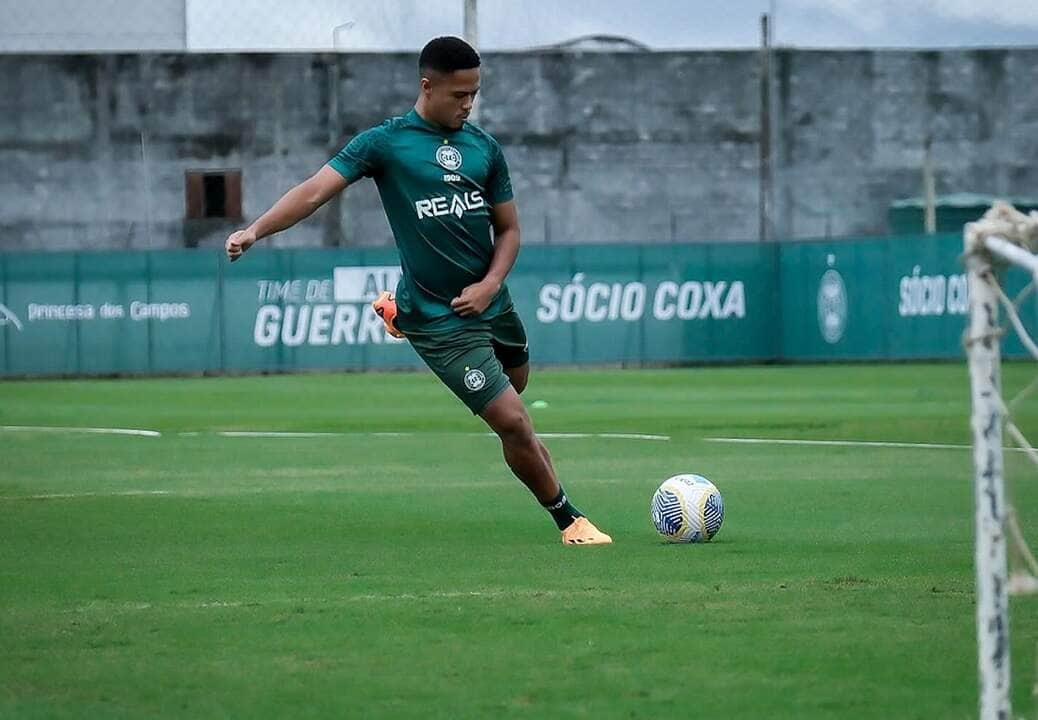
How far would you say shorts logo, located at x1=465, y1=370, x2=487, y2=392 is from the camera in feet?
31.3

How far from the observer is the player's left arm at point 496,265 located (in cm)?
962

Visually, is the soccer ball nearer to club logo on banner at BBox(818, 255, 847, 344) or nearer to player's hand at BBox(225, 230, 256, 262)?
player's hand at BBox(225, 230, 256, 262)

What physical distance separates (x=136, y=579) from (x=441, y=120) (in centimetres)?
271

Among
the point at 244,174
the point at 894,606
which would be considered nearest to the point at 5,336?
the point at 244,174

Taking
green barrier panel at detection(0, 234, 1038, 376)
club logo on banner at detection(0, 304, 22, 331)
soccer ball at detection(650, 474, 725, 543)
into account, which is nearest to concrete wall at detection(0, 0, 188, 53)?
green barrier panel at detection(0, 234, 1038, 376)

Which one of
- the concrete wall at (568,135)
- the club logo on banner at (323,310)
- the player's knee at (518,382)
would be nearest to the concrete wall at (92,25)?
the concrete wall at (568,135)

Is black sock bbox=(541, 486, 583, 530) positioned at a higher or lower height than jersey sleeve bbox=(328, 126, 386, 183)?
lower

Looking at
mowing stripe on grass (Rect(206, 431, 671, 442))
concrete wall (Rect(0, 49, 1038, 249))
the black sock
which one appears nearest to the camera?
the black sock

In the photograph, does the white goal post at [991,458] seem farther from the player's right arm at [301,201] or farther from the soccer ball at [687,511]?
the player's right arm at [301,201]

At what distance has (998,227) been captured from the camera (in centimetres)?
501

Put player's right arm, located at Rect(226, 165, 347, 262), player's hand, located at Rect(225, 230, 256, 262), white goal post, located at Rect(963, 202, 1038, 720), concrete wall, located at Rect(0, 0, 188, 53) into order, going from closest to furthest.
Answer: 1. white goal post, located at Rect(963, 202, 1038, 720)
2. player's hand, located at Rect(225, 230, 256, 262)
3. player's right arm, located at Rect(226, 165, 347, 262)
4. concrete wall, located at Rect(0, 0, 188, 53)

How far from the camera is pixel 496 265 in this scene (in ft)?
31.9

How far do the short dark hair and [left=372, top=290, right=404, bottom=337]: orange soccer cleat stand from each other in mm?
1291

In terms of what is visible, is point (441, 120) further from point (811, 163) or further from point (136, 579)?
point (811, 163)
